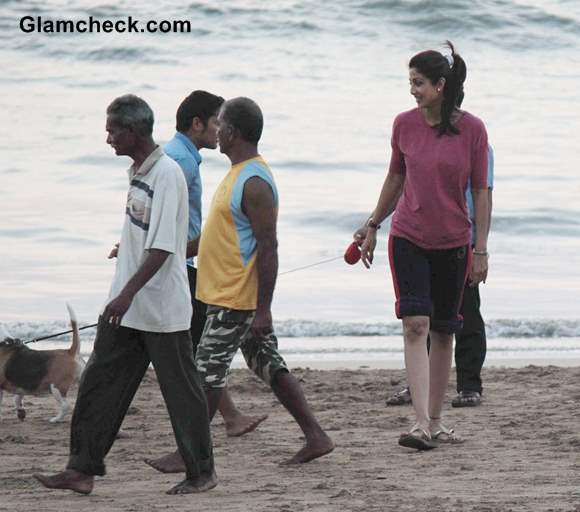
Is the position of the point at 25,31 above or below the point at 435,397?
above

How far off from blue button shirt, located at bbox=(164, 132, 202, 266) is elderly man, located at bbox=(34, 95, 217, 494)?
1201 millimetres

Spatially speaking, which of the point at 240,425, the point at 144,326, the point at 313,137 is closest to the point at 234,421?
the point at 240,425

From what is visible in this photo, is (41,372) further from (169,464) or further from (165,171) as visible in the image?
(165,171)

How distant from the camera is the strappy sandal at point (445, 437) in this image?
622 centimetres

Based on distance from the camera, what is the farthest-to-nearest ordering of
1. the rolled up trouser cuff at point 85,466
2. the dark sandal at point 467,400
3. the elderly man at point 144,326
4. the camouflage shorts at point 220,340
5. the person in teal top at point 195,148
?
the dark sandal at point 467,400, the person in teal top at point 195,148, the camouflage shorts at point 220,340, the rolled up trouser cuff at point 85,466, the elderly man at point 144,326

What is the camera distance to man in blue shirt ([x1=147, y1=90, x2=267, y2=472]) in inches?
243

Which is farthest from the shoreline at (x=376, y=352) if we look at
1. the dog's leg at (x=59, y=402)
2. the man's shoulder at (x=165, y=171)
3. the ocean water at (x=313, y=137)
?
the man's shoulder at (x=165, y=171)

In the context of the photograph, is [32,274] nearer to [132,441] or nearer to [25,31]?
[132,441]

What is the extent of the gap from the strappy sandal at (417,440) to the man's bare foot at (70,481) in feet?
5.18

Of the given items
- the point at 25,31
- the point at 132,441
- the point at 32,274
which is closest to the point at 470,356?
the point at 132,441

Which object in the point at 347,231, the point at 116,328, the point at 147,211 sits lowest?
the point at 347,231

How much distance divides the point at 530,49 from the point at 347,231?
51.3 feet

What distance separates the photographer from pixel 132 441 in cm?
644

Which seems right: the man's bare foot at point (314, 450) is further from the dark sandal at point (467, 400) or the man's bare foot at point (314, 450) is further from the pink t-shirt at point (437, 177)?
→ the dark sandal at point (467, 400)
